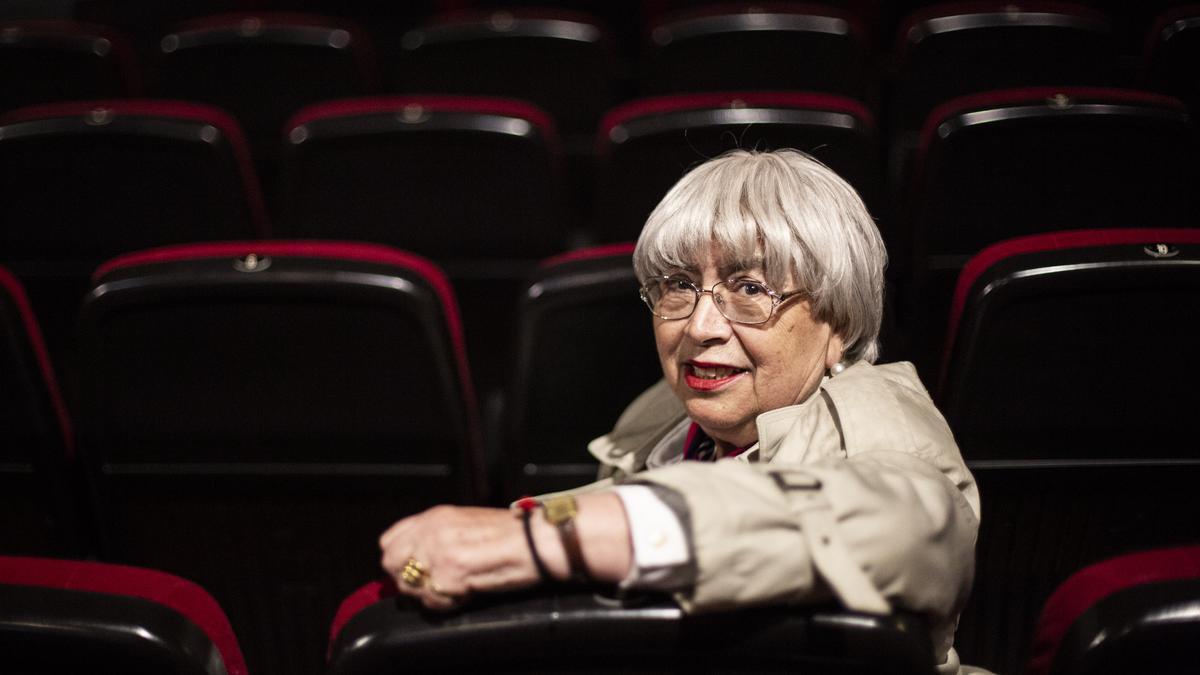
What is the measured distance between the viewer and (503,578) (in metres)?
0.43

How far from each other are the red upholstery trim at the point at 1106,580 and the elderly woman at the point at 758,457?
4 centimetres

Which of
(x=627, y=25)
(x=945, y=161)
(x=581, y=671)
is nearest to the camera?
(x=581, y=671)

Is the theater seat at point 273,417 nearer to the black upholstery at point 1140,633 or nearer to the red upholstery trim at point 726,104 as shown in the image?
the red upholstery trim at point 726,104

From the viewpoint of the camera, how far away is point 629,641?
14.8 inches

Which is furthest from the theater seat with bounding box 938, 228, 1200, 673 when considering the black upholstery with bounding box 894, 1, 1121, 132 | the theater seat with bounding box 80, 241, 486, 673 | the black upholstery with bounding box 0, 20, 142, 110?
the black upholstery with bounding box 0, 20, 142, 110

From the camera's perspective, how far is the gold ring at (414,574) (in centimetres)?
41

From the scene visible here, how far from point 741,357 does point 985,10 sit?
91 centimetres

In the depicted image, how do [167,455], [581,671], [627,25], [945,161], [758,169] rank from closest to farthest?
1. [581,671]
2. [758,169]
3. [167,455]
4. [945,161]
5. [627,25]

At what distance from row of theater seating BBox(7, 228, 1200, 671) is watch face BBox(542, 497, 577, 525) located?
28 cm

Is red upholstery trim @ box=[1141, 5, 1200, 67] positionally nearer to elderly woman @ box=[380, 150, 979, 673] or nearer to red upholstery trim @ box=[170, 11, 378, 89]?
elderly woman @ box=[380, 150, 979, 673]

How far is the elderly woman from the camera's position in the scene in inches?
16.5

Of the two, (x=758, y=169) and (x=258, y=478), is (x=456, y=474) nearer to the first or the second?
(x=258, y=478)

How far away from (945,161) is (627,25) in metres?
1.54

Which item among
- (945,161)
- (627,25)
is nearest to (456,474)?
(945,161)
